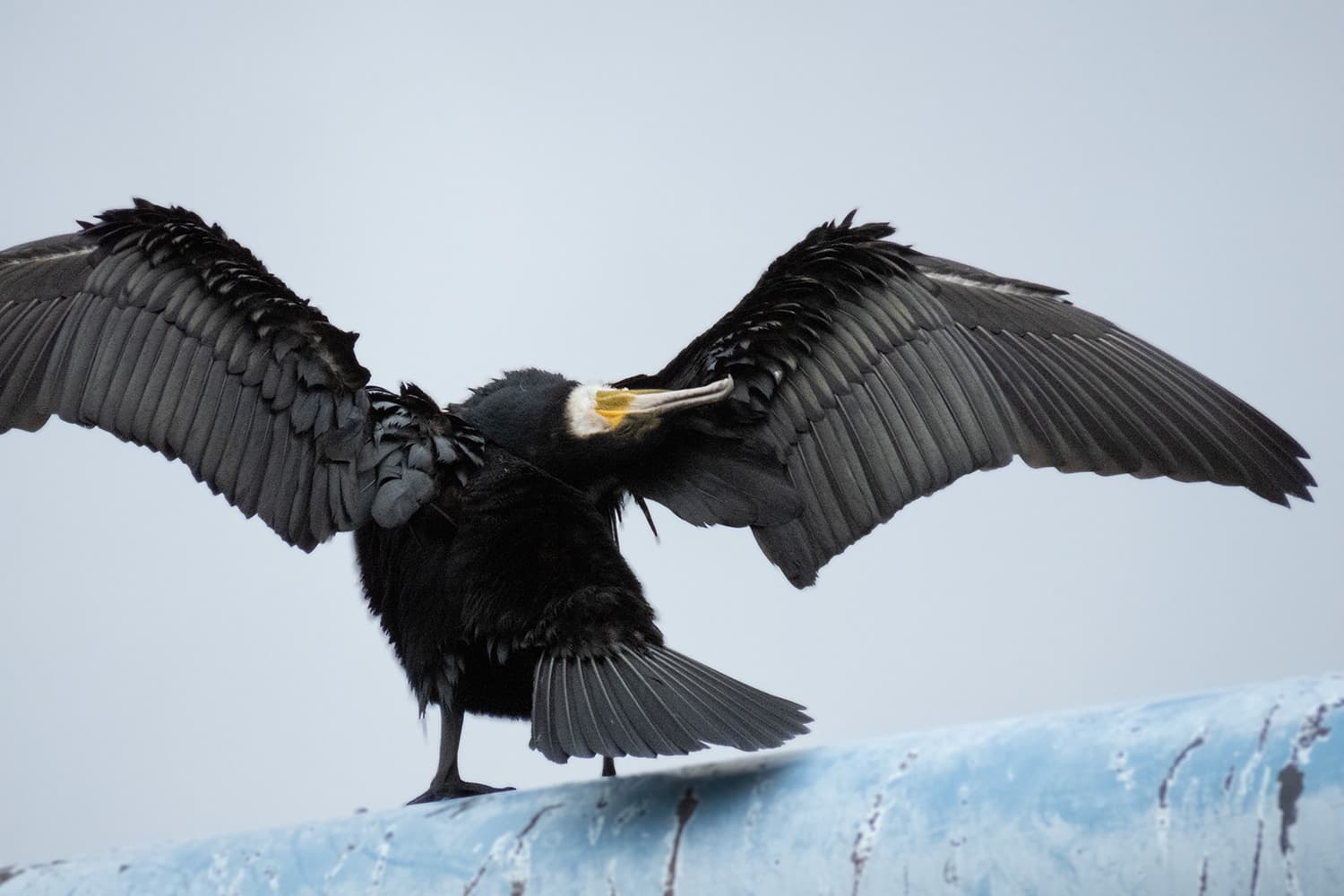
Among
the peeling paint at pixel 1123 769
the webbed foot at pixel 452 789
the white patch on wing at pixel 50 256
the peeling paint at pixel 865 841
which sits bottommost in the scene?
the peeling paint at pixel 865 841

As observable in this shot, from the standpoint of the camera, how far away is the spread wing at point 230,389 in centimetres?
216

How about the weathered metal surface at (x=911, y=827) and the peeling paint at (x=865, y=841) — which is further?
the peeling paint at (x=865, y=841)

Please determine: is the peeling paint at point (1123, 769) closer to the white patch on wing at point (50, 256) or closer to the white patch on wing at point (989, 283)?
the white patch on wing at point (989, 283)

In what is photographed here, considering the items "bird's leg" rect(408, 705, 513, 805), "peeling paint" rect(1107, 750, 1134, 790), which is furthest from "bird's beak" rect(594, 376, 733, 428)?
"peeling paint" rect(1107, 750, 1134, 790)

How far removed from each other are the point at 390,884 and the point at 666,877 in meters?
0.34

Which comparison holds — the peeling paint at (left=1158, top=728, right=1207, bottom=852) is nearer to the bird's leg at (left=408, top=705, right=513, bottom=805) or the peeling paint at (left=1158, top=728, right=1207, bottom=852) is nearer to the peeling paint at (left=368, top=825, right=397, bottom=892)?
the peeling paint at (left=368, top=825, right=397, bottom=892)

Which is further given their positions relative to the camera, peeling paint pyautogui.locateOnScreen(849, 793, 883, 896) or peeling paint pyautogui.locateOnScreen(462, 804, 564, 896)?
peeling paint pyautogui.locateOnScreen(462, 804, 564, 896)

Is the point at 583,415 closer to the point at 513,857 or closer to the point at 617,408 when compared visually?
the point at 617,408

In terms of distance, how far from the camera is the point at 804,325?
7.39 feet

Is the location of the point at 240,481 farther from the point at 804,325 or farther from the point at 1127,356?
the point at 1127,356

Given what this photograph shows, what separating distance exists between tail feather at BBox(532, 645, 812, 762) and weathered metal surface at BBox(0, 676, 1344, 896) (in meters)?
0.05

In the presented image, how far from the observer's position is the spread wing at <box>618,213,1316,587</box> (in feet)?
7.33

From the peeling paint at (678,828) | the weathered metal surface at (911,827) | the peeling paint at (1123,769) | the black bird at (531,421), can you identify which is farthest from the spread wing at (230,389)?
the peeling paint at (1123,769)

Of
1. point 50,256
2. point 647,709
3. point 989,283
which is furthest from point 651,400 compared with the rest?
point 50,256
